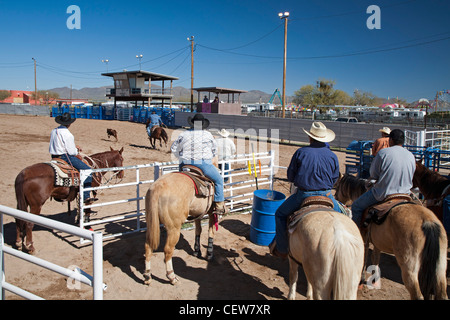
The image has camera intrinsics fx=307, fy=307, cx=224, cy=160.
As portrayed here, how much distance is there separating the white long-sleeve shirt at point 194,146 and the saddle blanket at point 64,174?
202cm

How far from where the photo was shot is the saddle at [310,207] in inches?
131

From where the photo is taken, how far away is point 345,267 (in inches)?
105

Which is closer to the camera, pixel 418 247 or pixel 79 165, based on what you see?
pixel 418 247

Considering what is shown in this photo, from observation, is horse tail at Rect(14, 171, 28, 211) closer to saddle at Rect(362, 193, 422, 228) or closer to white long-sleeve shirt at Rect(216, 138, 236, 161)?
white long-sleeve shirt at Rect(216, 138, 236, 161)

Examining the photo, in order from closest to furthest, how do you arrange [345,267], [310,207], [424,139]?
[345,267] → [310,207] → [424,139]

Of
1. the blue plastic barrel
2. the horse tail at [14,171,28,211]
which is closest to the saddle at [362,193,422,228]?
the blue plastic barrel

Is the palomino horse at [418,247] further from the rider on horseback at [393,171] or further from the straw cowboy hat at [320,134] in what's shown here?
the straw cowboy hat at [320,134]

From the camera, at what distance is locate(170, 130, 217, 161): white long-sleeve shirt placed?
5.12 m

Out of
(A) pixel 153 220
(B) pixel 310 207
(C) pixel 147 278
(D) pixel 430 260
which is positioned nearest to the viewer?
(D) pixel 430 260

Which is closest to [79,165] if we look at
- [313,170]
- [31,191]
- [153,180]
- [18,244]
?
[31,191]

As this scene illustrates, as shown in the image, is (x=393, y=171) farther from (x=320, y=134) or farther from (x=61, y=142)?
(x=61, y=142)

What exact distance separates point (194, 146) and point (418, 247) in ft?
11.1

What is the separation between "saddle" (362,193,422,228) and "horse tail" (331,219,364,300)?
4.56ft
